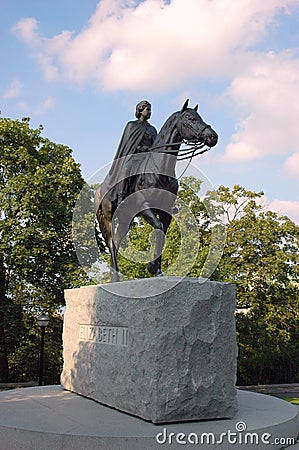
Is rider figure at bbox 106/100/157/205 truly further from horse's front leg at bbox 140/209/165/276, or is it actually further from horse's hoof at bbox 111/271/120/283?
horse's hoof at bbox 111/271/120/283

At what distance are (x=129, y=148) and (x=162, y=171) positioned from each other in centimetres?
94

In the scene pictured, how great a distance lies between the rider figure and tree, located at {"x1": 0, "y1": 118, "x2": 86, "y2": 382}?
9.54 m

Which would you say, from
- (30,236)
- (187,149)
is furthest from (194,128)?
(30,236)

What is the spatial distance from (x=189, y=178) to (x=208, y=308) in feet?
5.85

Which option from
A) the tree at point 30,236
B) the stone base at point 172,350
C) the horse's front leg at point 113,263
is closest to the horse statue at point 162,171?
the horse's front leg at point 113,263

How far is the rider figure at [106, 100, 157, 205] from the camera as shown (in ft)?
23.9

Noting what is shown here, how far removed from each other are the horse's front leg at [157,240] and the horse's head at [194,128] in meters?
1.15

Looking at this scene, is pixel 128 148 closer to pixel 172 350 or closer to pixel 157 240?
pixel 157 240

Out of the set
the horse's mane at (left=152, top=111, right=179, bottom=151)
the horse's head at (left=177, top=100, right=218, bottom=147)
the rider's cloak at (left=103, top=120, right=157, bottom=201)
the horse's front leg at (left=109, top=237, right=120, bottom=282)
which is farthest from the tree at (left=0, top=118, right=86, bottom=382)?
the horse's head at (left=177, top=100, right=218, bottom=147)

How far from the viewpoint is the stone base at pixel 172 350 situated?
562 cm

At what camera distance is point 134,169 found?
718 cm

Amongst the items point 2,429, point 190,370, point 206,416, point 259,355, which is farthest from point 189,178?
point 259,355

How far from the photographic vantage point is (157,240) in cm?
675

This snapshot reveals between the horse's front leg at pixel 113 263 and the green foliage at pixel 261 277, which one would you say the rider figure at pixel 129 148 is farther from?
the green foliage at pixel 261 277
